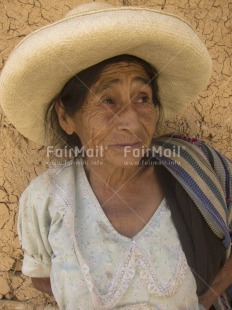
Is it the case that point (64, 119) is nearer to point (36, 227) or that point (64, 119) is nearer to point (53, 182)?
point (53, 182)

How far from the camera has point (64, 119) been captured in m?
1.93

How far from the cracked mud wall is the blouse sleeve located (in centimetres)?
43

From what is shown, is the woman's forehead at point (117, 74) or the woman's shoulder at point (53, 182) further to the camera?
the woman's shoulder at point (53, 182)

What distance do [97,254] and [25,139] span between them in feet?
2.53

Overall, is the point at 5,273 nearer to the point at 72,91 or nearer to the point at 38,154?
the point at 38,154

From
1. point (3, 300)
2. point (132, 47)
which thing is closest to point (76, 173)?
point (132, 47)

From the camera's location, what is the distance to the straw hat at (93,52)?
149 cm

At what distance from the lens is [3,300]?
8.04 ft

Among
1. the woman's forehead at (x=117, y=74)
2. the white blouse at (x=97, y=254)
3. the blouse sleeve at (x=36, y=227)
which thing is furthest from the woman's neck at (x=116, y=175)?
the woman's forehead at (x=117, y=74)

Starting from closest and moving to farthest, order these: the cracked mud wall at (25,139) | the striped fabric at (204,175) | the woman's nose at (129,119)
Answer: the woman's nose at (129,119) < the striped fabric at (204,175) < the cracked mud wall at (25,139)

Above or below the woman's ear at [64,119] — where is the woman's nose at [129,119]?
above

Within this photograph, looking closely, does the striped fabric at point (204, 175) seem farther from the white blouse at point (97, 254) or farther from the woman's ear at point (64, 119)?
the woman's ear at point (64, 119)

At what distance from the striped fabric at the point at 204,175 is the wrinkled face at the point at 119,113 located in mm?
181

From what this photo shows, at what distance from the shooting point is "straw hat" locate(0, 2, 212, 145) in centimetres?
149
